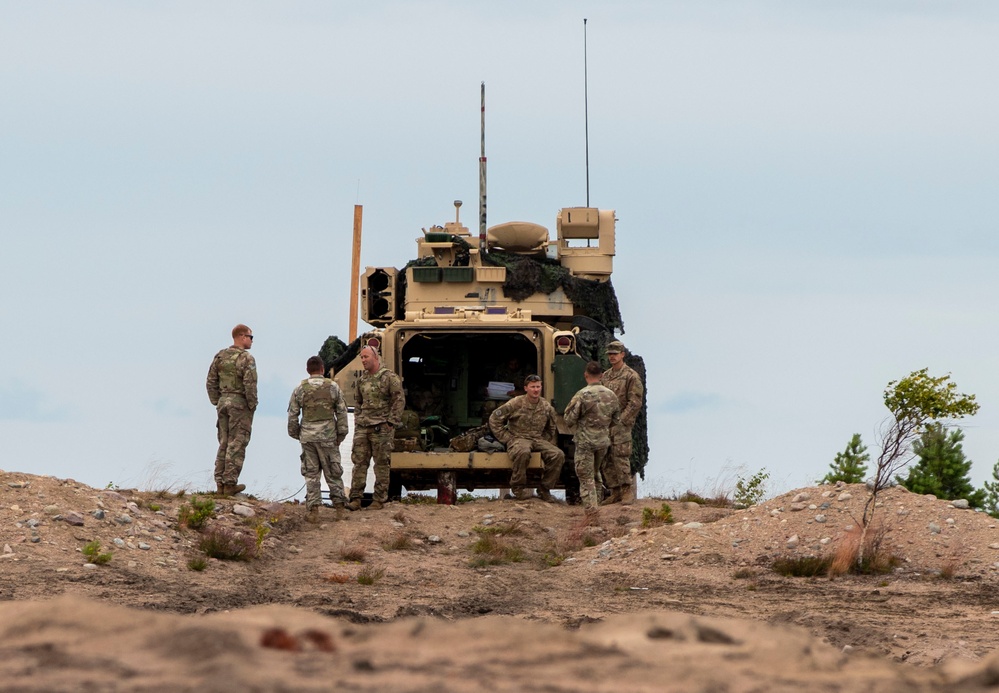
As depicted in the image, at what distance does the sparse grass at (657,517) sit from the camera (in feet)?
46.4

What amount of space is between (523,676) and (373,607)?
18.8ft

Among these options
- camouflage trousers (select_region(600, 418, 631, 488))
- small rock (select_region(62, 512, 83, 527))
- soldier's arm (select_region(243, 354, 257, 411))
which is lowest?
small rock (select_region(62, 512, 83, 527))

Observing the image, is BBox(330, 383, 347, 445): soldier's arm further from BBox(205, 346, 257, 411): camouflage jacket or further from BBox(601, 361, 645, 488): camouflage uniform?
BBox(601, 361, 645, 488): camouflage uniform

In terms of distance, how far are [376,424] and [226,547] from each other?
3.33 meters

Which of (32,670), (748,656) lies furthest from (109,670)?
(748,656)

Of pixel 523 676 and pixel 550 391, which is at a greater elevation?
pixel 550 391

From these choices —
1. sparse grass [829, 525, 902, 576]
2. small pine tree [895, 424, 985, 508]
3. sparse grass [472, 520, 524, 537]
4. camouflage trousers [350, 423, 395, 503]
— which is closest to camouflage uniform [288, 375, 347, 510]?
camouflage trousers [350, 423, 395, 503]

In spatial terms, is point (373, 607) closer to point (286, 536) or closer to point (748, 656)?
point (286, 536)

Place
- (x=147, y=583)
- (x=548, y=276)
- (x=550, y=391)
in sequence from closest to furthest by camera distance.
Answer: (x=147, y=583) < (x=550, y=391) < (x=548, y=276)

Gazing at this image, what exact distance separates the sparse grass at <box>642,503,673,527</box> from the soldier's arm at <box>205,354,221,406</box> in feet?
15.2

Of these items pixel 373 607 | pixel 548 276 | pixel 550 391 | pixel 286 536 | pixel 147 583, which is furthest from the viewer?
pixel 548 276

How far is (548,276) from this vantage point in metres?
18.9

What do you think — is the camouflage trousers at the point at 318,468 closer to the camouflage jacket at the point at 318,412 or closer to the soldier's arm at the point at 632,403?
the camouflage jacket at the point at 318,412

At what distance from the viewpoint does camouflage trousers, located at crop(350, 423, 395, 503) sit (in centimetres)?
1570
